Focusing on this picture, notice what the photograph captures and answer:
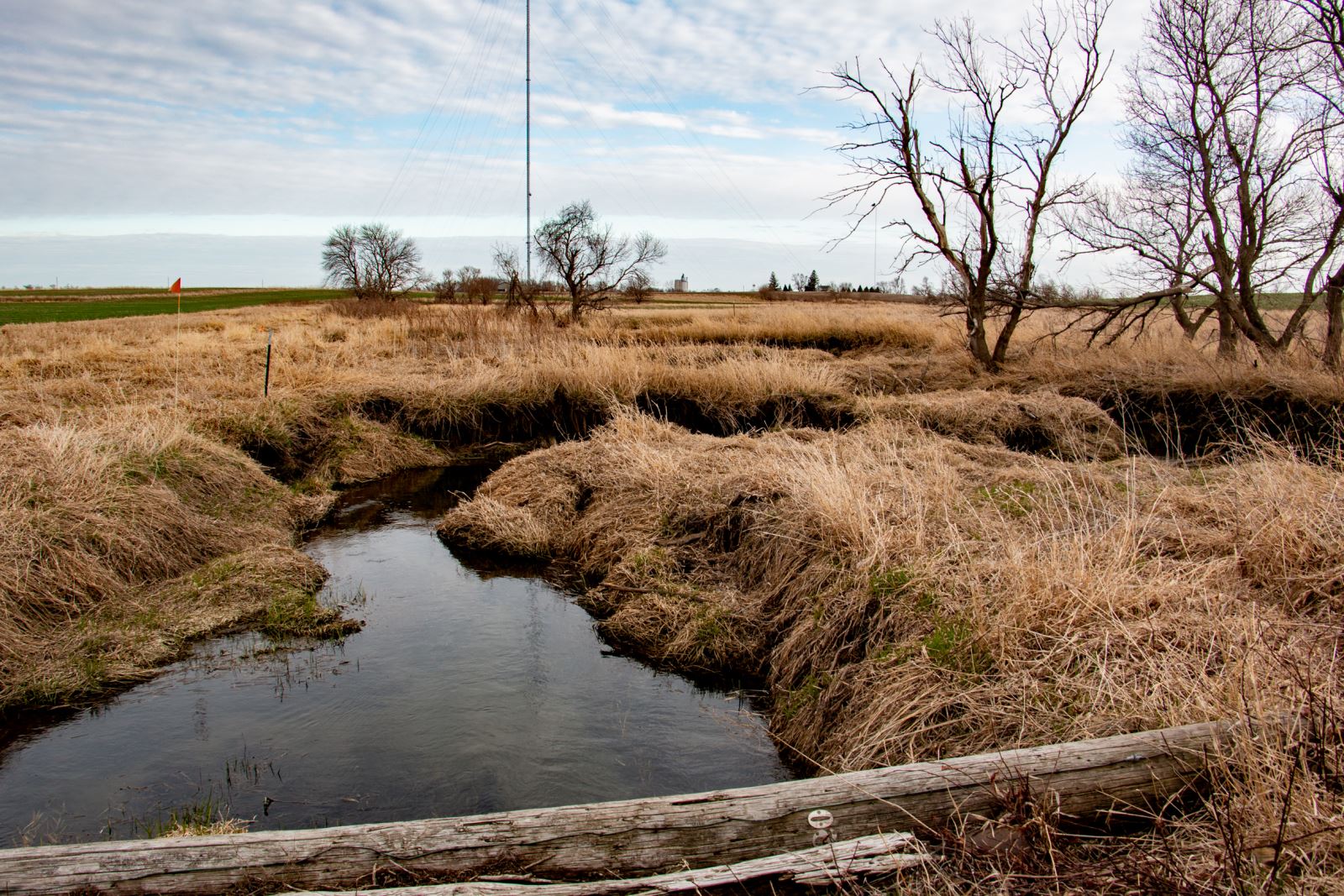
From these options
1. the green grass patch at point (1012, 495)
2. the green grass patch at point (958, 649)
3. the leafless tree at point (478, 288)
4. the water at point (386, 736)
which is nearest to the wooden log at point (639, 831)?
the green grass patch at point (958, 649)

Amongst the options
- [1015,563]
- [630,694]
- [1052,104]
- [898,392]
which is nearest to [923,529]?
[1015,563]

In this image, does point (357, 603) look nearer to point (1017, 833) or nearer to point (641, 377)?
point (1017, 833)

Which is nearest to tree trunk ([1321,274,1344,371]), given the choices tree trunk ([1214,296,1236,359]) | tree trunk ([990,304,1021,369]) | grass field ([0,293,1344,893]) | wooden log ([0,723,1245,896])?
grass field ([0,293,1344,893])

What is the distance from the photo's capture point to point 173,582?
7688 millimetres

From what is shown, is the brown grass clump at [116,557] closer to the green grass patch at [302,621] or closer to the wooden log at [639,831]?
the green grass patch at [302,621]

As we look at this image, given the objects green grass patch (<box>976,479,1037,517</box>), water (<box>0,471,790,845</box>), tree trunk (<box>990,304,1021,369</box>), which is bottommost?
water (<box>0,471,790,845</box>)

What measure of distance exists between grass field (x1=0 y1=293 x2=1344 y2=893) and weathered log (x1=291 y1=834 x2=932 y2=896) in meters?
0.17

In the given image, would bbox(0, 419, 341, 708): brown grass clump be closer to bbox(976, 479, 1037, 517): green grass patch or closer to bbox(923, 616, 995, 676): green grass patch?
bbox(923, 616, 995, 676): green grass patch

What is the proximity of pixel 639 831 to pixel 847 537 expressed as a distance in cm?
377

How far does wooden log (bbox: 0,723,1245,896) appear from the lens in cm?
281

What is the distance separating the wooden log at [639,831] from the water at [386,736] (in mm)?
1667

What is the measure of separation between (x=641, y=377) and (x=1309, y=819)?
13322 millimetres

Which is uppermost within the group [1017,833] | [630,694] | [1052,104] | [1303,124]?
[1052,104]

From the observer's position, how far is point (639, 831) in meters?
2.98
